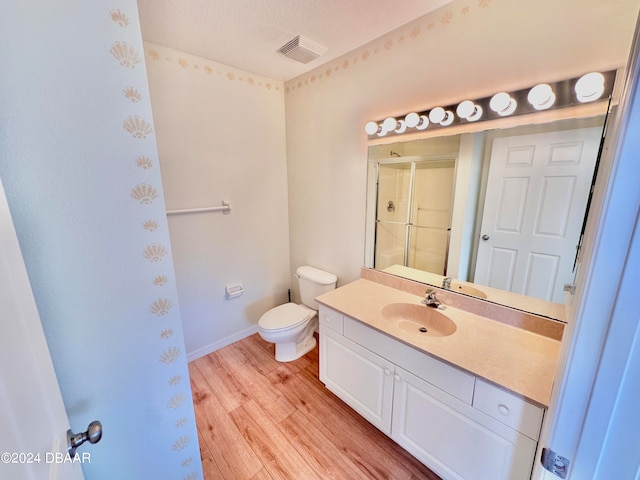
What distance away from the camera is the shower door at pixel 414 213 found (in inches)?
64.0

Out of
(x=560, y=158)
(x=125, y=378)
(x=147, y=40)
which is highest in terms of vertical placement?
(x=147, y=40)

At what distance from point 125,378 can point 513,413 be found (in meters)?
1.40

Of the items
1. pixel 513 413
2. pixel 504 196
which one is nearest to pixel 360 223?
pixel 504 196

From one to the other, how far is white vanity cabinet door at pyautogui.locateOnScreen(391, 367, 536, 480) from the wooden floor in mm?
234

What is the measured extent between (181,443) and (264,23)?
2.16 metres

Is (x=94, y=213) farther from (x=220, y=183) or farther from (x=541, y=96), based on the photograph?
(x=541, y=96)

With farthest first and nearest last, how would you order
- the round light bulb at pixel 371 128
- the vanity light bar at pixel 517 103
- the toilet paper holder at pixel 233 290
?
the toilet paper holder at pixel 233 290 → the round light bulb at pixel 371 128 → the vanity light bar at pixel 517 103

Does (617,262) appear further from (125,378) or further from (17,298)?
(125,378)

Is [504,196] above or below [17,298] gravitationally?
above

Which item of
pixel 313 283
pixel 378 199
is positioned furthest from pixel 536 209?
Answer: pixel 313 283

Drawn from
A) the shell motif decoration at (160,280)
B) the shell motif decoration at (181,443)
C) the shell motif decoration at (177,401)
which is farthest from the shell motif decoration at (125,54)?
the shell motif decoration at (181,443)

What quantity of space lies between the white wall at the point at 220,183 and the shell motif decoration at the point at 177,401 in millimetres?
1235

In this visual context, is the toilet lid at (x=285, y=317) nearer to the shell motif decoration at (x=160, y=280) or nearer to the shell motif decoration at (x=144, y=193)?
the shell motif decoration at (x=160, y=280)

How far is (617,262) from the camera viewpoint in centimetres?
47
